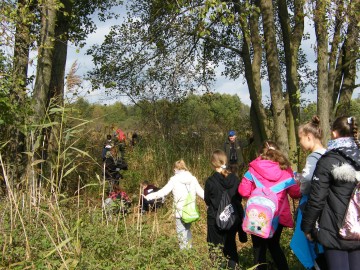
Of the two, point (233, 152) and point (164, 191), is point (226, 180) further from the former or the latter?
point (233, 152)

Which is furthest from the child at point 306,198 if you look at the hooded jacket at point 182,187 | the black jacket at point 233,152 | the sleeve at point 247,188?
A: the black jacket at point 233,152

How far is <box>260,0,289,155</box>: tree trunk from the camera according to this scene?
855cm

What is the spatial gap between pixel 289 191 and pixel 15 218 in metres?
2.78

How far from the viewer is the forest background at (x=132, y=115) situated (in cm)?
423

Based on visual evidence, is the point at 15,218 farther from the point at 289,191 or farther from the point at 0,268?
the point at 289,191

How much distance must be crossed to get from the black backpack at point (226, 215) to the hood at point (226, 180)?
0.52 ft

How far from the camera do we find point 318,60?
814 centimetres

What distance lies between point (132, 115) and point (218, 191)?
1037 cm

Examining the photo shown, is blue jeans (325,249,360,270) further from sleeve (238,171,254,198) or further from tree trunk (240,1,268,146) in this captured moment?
tree trunk (240,1,268,146)

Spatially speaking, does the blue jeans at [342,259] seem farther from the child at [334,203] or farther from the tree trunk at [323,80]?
the tree trunk at [323,80]

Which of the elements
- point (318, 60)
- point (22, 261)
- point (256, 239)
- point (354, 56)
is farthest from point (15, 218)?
point (354, 56)

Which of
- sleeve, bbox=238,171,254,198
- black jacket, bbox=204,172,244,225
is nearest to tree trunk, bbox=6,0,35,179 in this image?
black jacket, bbox=204,172,244,225

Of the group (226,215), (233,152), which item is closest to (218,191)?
(226,215)

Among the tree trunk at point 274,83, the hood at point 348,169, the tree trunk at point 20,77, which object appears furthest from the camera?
the tree trunk at point 274,83
